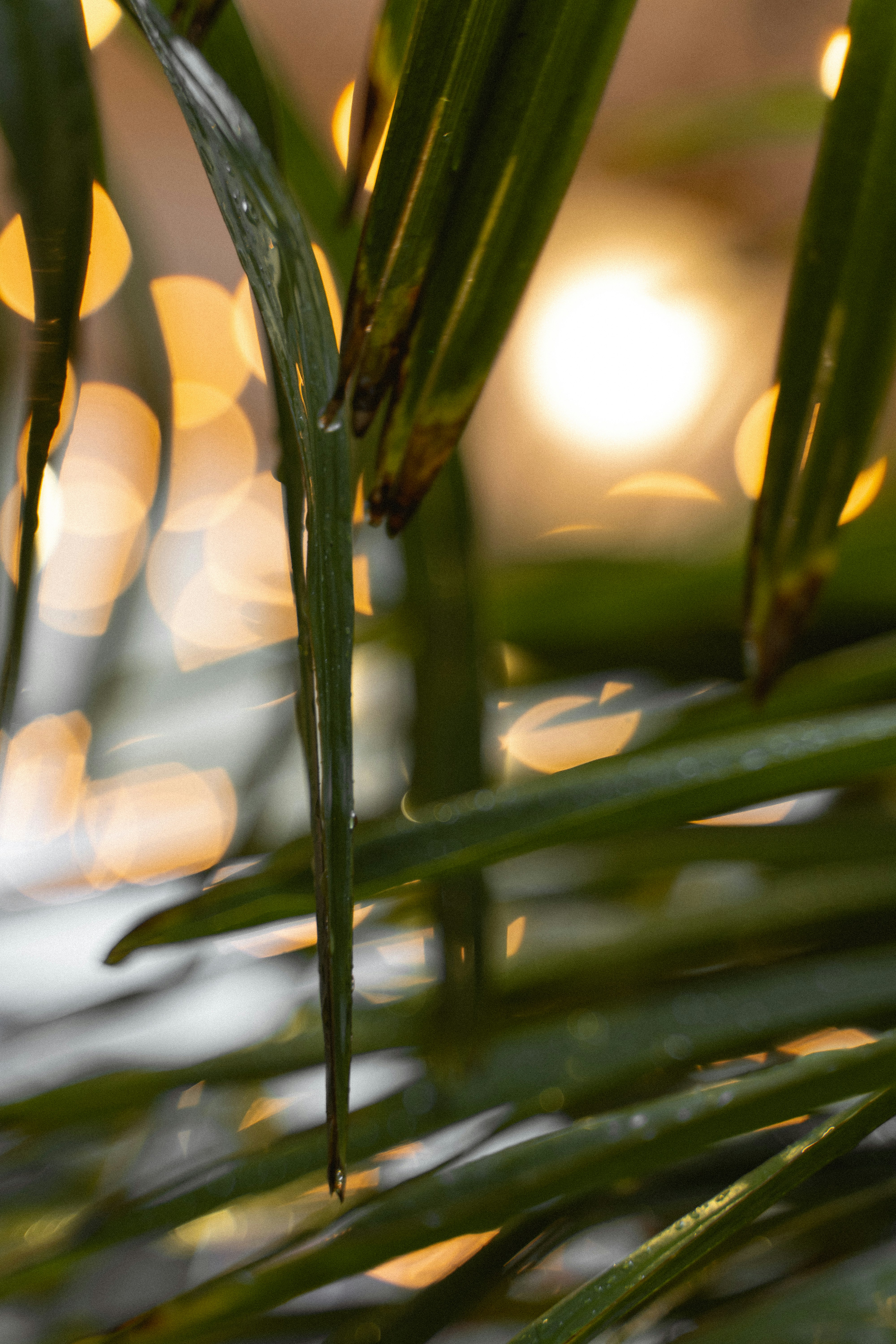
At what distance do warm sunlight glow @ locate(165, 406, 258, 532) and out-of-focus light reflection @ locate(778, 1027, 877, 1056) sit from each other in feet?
1.78

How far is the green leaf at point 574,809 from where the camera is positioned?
11cm

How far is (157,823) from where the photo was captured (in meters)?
0.46

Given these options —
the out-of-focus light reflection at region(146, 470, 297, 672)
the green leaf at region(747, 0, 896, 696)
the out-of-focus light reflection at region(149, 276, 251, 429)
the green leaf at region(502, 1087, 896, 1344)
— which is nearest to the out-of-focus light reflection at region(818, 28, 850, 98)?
the green leaf at region(747, 0, 896, 696)

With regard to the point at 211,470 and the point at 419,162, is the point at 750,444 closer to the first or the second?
the point at 211,470

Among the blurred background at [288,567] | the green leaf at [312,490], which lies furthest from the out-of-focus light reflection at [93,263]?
the green leaf at [312,490]

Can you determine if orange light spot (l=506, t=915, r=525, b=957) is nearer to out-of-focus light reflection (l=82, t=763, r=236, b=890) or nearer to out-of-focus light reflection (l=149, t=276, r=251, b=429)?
out-of-focus light reflection (l=82, t=763, r=236, b=890)

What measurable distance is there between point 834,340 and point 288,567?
0.19m

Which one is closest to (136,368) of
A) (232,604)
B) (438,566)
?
(438,566)

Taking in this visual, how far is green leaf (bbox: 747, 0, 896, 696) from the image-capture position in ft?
0.29

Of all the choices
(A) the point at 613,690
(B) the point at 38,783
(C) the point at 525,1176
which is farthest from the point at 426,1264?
(B) the point at 38,783

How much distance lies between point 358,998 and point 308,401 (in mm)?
160

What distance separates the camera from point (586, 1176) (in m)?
0.12

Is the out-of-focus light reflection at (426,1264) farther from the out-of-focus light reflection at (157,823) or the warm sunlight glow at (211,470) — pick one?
the warm sunlight glow at (211,470)

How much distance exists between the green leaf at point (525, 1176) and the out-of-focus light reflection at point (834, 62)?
115mm
